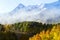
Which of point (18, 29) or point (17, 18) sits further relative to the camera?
point (17, 18)

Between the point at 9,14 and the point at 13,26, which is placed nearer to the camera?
the point at 13,26

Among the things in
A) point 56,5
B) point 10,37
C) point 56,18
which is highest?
point 56,5

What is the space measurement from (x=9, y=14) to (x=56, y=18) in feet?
5.88

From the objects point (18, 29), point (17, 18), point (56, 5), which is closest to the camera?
point (18, 29)

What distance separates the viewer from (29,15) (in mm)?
7484

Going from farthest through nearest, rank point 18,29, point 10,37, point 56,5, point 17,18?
point 17,18, point 56,5, point 18,29, point 10,37

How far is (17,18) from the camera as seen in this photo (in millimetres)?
7434

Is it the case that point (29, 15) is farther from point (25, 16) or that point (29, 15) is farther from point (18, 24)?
point (18, 24)

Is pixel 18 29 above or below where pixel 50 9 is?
below

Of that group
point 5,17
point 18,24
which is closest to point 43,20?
point 18,24

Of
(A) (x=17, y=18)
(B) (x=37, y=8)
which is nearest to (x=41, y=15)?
(B) (x=37, y=8)

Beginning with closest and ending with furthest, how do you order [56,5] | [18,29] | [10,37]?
[10,37]
[18,29]
[56,5]

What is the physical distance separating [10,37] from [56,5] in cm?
245

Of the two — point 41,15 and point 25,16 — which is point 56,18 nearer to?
point 41,15
